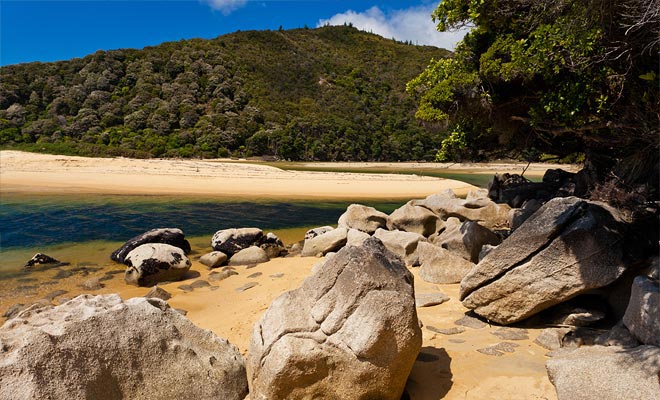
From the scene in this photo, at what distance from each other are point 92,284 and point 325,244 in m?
6.65

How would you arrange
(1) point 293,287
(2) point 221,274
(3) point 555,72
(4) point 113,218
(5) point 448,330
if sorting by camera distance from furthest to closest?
(4) point 113,218
(2) point 221,274
(1) point 293,287
(3) point 555,72
(5) point 448,330

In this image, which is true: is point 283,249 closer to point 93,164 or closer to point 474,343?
point 474,343

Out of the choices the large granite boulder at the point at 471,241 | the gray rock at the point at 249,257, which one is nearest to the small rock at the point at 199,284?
the gray rock at the point at 249,257

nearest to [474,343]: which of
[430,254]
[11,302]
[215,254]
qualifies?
[430,254]

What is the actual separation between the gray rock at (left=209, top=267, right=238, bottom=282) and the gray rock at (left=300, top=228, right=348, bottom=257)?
2521 millimetres

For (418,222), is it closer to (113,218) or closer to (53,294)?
(53,294)

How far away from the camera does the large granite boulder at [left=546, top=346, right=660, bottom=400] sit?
152 inches

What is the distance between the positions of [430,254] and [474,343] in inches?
138

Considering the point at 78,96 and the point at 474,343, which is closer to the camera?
the point at 474,343

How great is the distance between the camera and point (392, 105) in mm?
115375

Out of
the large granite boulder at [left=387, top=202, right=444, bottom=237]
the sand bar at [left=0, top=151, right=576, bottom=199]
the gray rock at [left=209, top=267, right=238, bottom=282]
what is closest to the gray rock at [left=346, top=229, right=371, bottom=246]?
the large granite boulder at [left=387, top=202, right=444, bottom=237]

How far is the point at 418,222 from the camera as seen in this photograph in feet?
44.2

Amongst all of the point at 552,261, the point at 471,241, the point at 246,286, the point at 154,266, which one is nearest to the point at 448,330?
the point at 552,261

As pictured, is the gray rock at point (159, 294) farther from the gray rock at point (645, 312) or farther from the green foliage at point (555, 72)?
the gray rock at point (645, 312)
